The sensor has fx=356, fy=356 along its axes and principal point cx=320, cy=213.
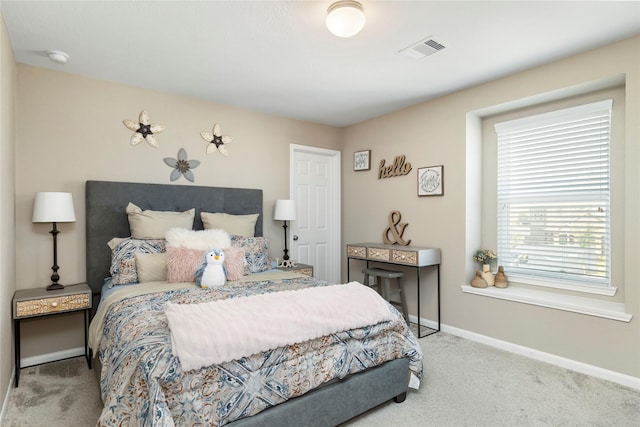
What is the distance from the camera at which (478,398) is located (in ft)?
7.93

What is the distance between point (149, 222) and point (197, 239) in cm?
54

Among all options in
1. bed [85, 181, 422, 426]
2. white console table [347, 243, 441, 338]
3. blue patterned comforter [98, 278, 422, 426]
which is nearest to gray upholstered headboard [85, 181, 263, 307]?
bed [85, 181, 422, 426]

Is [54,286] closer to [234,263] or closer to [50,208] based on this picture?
[50,208]

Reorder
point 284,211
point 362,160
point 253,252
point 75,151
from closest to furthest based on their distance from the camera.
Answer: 1. point 75,151
2. point 253,252
3. point 284,211
4. point 362,160

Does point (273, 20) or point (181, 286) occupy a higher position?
point (273, 20)

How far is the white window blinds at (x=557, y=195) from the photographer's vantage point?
298cm

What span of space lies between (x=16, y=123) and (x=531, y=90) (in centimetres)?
433

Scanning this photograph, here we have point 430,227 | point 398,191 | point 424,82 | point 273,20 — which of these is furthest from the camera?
point 398,191

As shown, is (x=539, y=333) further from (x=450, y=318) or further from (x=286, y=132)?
(x=286, y=132)

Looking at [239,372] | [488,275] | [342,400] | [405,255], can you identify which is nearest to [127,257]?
[239,372]

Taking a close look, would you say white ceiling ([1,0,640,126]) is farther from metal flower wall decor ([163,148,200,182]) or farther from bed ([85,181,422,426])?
bed ([85,181,422,426])

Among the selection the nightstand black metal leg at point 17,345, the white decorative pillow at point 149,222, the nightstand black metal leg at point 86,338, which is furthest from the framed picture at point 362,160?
the nightstand black metal leg at point 17,345

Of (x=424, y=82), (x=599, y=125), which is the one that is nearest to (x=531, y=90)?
(x=599, y=125)

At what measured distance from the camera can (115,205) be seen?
3273 mm
